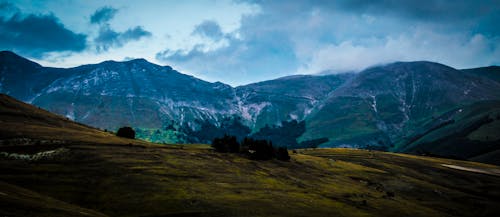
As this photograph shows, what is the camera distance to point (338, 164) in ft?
556

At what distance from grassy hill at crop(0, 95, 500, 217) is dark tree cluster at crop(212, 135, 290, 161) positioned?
538 cm

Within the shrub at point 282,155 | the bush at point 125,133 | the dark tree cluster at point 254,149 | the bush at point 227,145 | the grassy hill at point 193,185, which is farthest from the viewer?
the bush at point 125,133

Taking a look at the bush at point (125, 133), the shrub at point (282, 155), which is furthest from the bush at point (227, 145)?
the bush at point (125, 133)

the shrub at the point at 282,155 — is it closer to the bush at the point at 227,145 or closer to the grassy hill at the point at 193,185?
the grassy hill at the point at 193,185

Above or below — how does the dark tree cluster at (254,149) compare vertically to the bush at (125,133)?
below

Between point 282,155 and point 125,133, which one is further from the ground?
point 125,133

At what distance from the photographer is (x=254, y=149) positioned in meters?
162

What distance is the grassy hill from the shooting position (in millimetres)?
73556

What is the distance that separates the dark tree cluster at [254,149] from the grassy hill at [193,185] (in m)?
5.38

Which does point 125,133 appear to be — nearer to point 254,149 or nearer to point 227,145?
point 227,145

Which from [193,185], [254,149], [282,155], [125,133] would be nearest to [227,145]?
[254,149]

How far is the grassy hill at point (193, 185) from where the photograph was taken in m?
73.6

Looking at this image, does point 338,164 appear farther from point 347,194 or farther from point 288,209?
point 288,209

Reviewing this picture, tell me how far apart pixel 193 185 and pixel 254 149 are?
71250mm
